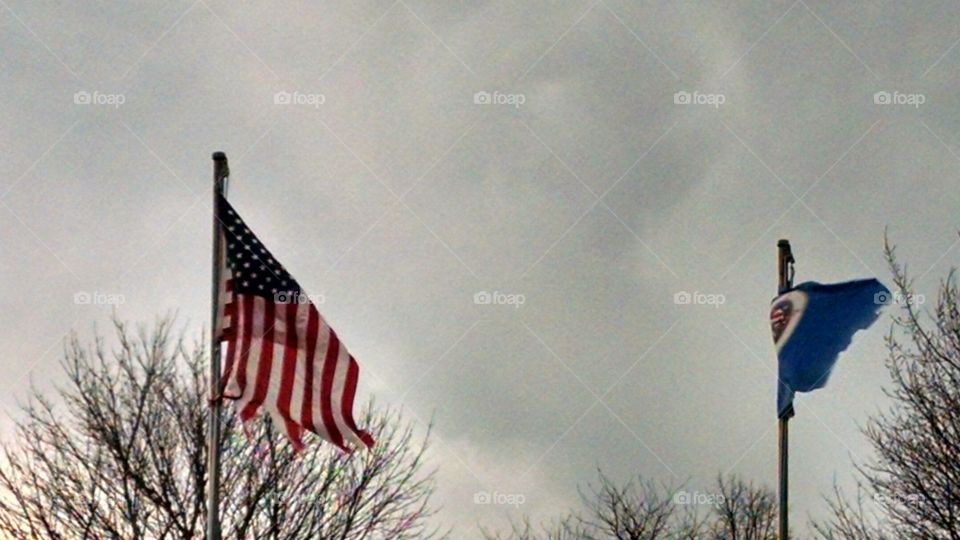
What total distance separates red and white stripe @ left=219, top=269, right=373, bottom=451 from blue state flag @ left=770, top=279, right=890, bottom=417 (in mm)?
5421

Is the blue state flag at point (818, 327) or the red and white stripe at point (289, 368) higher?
the blue state flag at point (818, 327)

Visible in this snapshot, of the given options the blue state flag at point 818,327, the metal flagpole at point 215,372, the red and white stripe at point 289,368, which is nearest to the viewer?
the red and white stripe at point 289,368

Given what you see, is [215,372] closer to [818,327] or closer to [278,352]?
[278,352]

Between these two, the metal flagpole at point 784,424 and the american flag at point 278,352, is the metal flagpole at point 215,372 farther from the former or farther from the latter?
the metal flagpole at point 784,424

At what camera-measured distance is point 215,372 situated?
14.0 meters

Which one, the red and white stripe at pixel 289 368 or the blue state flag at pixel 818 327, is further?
the blue state flag at pixel 818 327

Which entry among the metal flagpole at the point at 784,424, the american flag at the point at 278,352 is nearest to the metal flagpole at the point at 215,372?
the american flag at the point at 278,352

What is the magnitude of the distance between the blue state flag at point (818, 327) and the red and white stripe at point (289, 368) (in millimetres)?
5421

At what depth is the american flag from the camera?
547 inches

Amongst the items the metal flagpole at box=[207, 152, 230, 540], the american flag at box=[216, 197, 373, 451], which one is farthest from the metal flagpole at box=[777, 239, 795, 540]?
the metal flagpole at box=[207, 152, 230, 540]

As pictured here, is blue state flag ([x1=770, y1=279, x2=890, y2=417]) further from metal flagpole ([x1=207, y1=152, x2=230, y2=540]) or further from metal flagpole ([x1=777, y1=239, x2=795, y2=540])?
metal flagpole ([x1=207, y1=152, x2=230, y2=540])

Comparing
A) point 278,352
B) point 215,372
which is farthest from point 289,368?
point 215,372

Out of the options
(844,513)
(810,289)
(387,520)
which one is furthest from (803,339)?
(387,520)

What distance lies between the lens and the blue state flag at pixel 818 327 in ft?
51.9
